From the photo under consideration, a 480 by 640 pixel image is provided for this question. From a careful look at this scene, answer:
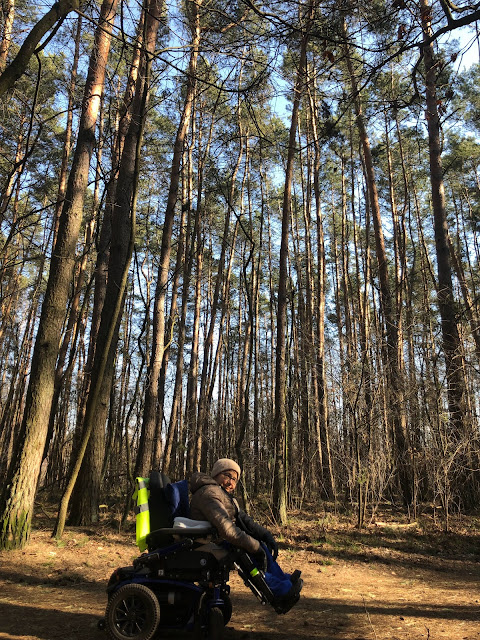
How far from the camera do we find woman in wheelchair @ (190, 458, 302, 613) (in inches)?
103

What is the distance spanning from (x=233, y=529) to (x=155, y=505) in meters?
0.55

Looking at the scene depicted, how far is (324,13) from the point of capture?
2.91 meters

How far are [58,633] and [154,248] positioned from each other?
1556 centimetres

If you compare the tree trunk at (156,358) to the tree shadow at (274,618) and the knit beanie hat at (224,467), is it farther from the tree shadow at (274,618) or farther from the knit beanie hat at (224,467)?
the knit beanie hat at (224,467)

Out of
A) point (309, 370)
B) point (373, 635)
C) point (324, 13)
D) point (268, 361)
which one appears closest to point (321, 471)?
point (309, 370)

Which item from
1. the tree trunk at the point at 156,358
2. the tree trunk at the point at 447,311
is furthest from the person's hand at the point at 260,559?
the tree trunk at the point at 447,311

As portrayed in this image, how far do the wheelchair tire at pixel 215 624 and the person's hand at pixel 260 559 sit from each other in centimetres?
32

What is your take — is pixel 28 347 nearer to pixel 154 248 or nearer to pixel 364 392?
pixel 154 248

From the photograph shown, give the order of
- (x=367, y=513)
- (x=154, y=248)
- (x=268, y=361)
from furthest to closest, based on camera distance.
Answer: (x=268, y=361) → (x=154, y=248) → (x=367, y=513)

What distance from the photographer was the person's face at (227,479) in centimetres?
298

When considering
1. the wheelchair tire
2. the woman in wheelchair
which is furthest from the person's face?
the wheelchair tire

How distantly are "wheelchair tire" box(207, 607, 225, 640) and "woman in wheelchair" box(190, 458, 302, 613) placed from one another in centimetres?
24

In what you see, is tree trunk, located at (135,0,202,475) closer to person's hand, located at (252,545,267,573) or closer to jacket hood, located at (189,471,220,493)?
jacket hood, located at (189,471,220,493)

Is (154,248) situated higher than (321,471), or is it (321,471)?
(154,248)
